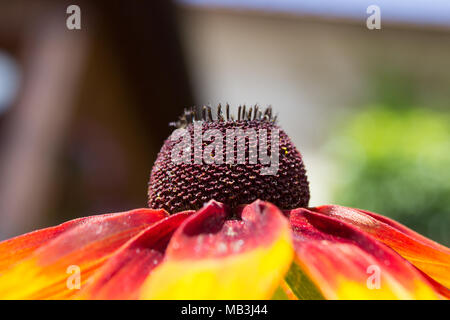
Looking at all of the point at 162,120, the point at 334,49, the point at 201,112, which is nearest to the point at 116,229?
the point at 201,112

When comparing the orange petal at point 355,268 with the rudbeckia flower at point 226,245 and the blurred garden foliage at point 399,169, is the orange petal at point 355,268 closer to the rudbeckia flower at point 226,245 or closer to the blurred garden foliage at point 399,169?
the rudbeckia flower at point 226,245

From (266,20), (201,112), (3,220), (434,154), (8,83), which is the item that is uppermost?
(266,20)

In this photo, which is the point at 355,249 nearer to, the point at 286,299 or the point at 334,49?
the point at 286,299

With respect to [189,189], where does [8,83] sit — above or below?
above
